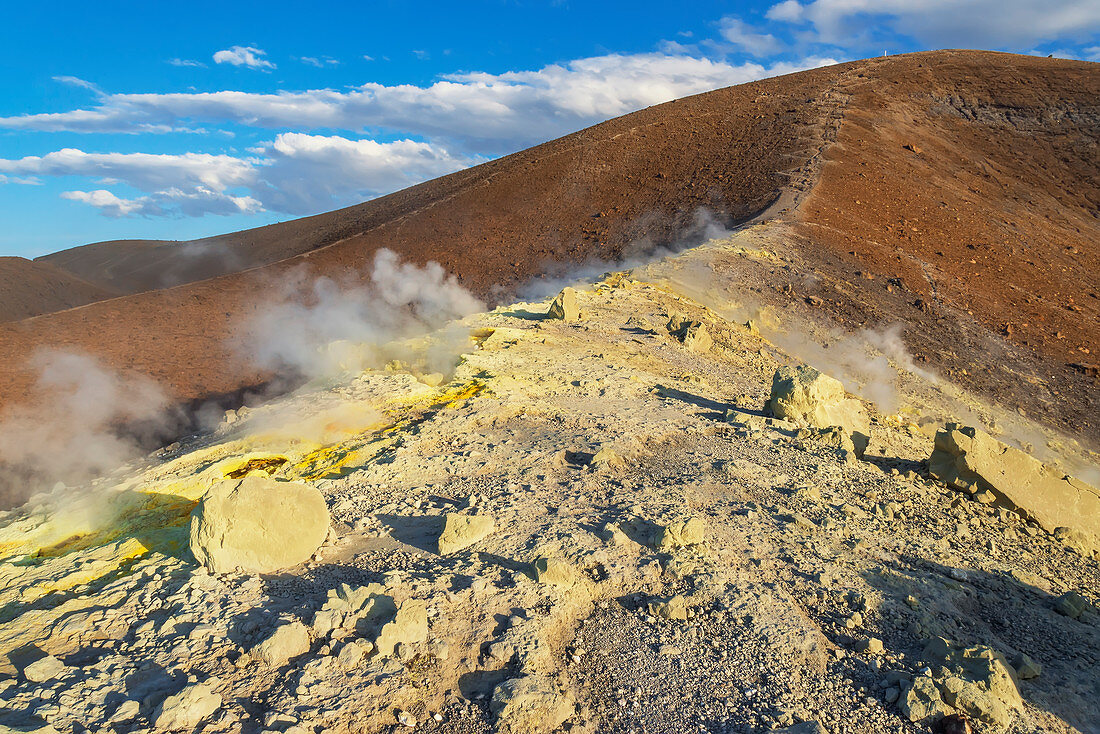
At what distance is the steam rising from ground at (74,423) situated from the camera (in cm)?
884

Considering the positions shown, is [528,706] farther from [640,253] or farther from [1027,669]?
[640,253]

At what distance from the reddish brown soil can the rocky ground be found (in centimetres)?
717

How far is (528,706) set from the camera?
9.61 feet

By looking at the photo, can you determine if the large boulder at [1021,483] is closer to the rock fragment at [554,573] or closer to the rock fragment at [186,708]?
the rock fragment at [554,573]

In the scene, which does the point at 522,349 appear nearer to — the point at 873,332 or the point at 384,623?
the point at 384,623

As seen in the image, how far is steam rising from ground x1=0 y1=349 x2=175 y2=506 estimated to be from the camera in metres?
8.84

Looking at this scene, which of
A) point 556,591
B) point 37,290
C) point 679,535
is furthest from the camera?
point 37,290

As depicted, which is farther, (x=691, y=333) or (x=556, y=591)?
(x=691, y=333)

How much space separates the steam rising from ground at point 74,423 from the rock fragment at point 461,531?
619cm

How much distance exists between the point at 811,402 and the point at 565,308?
4.31 metres

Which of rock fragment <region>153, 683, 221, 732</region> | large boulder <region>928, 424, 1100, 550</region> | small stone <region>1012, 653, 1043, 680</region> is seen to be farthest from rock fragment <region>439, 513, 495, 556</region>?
large boulder <region>928, 424, 1100, 550</region>

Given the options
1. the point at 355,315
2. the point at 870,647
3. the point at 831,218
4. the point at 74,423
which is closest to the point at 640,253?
the point at 831,218

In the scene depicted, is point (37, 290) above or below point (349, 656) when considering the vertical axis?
above

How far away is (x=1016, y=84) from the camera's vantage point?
2522cm
